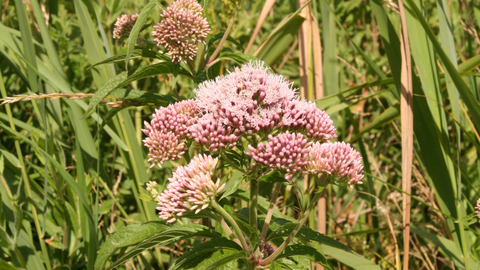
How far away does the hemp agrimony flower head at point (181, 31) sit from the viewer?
1.67 metres

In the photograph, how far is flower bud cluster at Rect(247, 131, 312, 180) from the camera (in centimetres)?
135

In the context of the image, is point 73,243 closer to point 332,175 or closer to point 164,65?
point 164,65

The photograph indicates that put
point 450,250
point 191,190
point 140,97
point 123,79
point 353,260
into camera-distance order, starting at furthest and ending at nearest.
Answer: point 450,250
point 353,260
point 140,97
point 123,79
point 191,190

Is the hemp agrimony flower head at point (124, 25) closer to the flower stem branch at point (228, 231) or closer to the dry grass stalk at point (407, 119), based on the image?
the flower stem branch at point (228, 231)

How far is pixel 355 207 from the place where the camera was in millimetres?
3150

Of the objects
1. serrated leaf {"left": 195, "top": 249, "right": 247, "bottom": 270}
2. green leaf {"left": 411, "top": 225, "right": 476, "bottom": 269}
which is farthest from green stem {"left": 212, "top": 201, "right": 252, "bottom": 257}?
green leaf {"left": 411, "top": 225, "right": 476, "bottom": 269}

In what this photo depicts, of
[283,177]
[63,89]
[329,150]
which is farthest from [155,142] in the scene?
[63,89]

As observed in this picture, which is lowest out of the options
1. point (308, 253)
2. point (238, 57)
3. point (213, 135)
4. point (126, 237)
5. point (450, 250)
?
point (450, 250)

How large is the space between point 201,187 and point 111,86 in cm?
Answer: 62

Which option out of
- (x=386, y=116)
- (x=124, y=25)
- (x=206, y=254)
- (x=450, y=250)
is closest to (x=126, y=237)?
(x=206, y=254)

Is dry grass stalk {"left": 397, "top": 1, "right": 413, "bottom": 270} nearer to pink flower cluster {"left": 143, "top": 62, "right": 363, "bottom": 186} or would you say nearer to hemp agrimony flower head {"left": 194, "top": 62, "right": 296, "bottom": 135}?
pink flower cluster {"left": 143, "top": 62, "right": 363, "bottom": 186}

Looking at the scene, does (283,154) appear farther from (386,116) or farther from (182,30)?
(386,116)

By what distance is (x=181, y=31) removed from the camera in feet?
5.54

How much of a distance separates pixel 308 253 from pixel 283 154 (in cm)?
37
